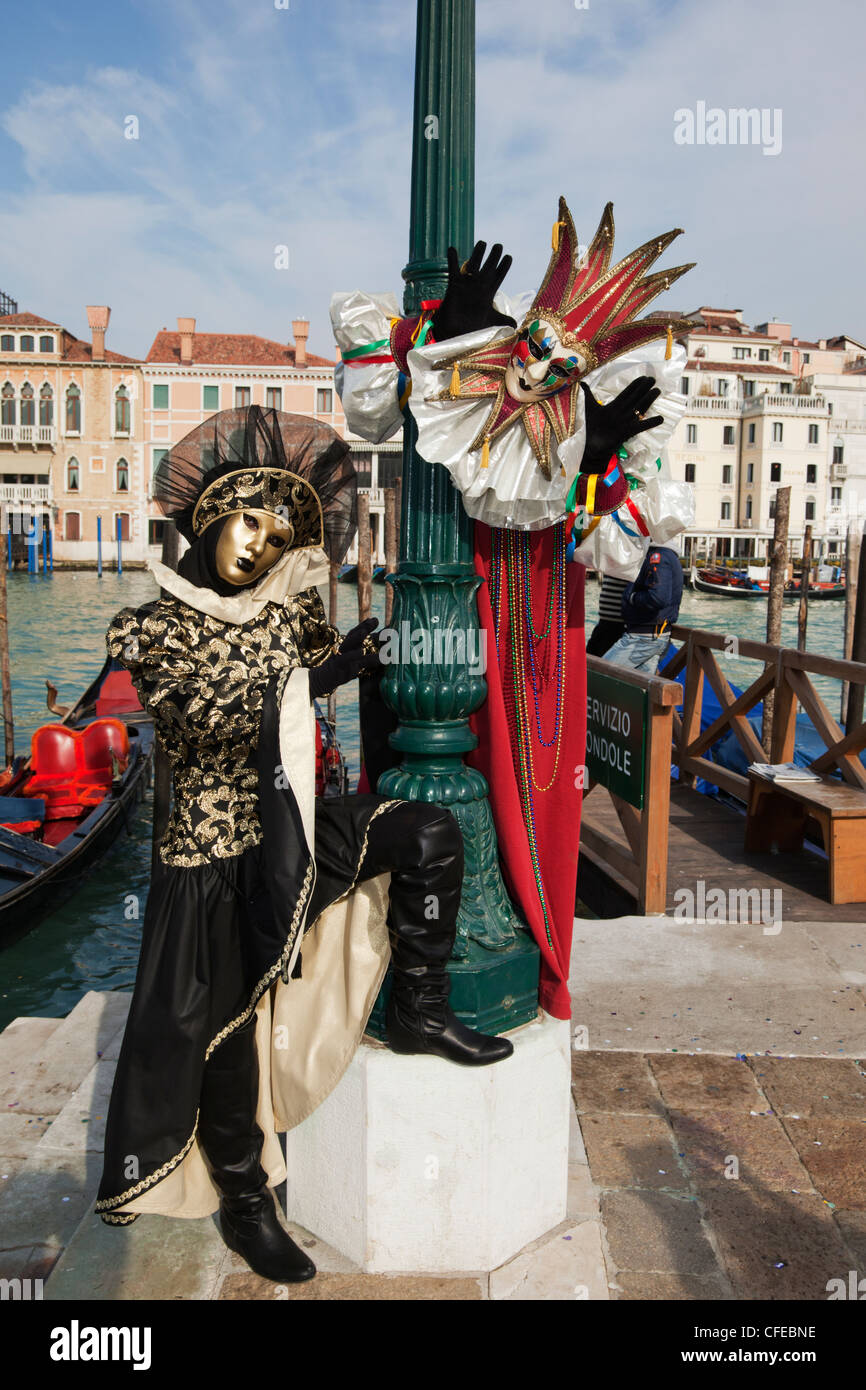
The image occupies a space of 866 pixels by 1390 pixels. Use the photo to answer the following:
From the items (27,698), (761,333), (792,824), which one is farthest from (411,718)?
(761,333)

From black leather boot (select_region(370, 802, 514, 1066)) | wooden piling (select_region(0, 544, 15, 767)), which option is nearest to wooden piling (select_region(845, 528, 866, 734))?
black leather boot (select_region(370, 802, 514, 1066))

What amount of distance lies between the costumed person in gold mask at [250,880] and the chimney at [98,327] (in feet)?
157

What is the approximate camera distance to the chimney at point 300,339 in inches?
1770

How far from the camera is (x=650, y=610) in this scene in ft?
21.6

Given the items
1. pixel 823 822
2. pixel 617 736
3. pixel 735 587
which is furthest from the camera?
pixel 735 587

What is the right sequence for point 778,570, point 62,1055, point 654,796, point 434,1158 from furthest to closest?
point 778,570 → point 654,796 → point 62,1055 → point 434,1158

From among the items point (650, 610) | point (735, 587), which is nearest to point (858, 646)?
point (650, 610)

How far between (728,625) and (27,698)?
2170 cm

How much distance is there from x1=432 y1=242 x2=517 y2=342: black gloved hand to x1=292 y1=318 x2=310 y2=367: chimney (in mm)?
45412

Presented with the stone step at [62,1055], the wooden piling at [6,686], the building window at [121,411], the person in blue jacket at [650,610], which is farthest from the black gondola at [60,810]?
the building window at [121,411]

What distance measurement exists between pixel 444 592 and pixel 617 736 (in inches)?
116

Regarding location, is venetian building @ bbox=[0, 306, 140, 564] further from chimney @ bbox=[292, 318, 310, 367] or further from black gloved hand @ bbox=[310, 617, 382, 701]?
black gloved hand @ bbox=[310, 617, 382, 701]

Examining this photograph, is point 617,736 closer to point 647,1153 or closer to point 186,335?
point 647,1153

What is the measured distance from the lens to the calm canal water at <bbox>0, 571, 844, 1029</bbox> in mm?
6949
